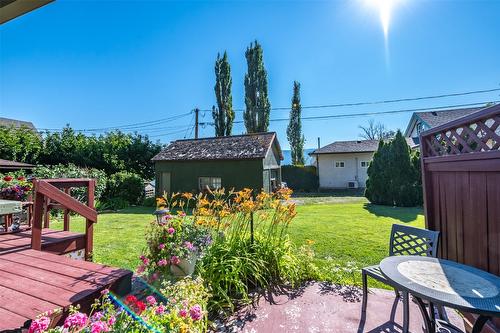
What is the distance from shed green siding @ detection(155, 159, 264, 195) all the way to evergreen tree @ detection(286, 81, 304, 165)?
14738mm

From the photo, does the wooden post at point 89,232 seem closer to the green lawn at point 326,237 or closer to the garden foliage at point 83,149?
the green lawn at point 326,237

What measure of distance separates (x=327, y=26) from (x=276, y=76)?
57.6ft

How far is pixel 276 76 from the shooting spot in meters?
24.3

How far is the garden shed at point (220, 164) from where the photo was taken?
13008 millimetres

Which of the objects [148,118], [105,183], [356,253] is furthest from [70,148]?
[356,253]

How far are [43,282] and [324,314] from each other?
9.77 feet

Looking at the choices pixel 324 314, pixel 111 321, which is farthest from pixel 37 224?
pixel 324 314

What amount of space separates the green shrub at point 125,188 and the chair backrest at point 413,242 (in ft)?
47.3

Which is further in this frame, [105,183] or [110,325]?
[105,183]

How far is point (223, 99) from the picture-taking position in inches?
893

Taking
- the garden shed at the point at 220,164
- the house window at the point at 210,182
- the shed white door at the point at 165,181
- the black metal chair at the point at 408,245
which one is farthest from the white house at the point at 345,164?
the black metal chair at the point at 408,245

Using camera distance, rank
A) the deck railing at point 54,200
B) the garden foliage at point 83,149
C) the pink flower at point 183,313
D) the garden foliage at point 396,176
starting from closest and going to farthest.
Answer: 1. the pink flower at point 183,313
2. the deck railing at point 54,200
3. the garden foliage at point 396,176
4. the garden foliage at point 83,149

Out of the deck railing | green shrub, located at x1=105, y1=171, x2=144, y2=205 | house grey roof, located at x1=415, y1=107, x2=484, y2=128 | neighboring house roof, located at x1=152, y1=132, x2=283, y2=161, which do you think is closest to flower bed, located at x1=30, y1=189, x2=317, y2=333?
the deck railing

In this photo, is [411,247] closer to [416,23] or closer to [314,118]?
[416,23]
